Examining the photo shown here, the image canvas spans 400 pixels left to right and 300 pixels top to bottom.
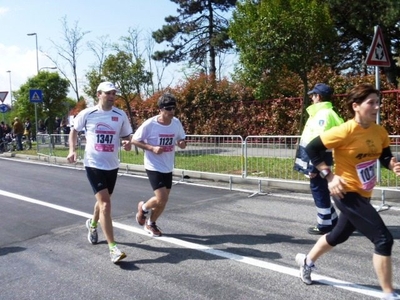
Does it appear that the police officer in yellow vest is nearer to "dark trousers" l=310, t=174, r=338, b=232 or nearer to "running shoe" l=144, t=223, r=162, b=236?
"dark trousers" l=310, t=174, r=338, b=232

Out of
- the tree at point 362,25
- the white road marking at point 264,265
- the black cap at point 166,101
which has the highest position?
the tree at point 362,25

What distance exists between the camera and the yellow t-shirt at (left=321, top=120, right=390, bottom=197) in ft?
12.9

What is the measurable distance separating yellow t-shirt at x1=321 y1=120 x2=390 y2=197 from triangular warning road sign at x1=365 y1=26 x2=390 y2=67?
5.17 m

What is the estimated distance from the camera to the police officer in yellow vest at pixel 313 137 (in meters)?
5.79

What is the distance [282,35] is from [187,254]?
33.3 ft

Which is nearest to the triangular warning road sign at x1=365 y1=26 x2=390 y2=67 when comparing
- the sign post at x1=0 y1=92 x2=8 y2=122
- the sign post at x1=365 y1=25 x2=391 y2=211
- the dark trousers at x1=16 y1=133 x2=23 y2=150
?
the sign post at x1=365 y1=25 x2=391 y2=211

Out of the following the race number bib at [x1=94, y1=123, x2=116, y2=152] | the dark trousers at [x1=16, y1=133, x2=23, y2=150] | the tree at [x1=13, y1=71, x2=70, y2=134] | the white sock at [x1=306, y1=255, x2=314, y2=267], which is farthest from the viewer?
the tree at [x1=13, y1=71, x2=70, y2=134]

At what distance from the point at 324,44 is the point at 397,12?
372cm

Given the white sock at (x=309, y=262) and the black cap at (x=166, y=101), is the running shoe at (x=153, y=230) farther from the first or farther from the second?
the white sock at (x=309, y=262)

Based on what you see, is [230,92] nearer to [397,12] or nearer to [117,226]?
[397,12]

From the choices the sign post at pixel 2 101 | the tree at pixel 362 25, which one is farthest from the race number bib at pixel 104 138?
the sign post at pixel 2 101

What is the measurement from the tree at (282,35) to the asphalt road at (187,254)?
21.5ft

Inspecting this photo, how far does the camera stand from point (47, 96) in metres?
29.2

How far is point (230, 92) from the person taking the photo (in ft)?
68.4
